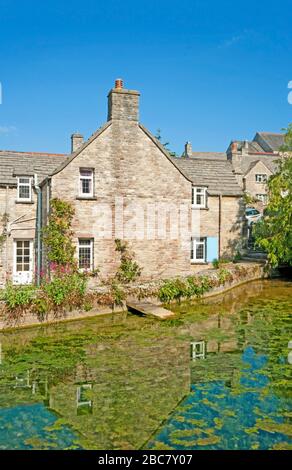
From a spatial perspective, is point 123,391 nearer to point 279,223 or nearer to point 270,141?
point 279,223

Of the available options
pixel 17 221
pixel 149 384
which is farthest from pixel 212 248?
Result: pixel 149 384

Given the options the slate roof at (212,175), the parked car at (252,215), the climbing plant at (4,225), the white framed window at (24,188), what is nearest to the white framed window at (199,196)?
the slate roof at (212,175)

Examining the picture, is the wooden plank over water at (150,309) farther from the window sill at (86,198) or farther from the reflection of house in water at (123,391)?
the window sill at (86,198)

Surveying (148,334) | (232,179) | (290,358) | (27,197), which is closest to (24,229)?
(27,197)

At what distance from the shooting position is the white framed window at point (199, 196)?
2989 cm

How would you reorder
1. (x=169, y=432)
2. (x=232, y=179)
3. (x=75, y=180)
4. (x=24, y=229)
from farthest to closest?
(x=232, y=179) < (x=24, y=229) < (x=75, y=180) < (x=169, y=432)

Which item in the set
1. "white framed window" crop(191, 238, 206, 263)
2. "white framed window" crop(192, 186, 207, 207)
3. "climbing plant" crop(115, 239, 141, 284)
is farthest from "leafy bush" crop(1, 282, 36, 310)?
"white framed window" crop(192, 186, 207, 207)

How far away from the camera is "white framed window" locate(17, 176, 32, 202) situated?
2561 centimetres

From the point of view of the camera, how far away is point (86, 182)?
22.5 m

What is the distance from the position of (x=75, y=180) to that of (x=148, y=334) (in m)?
10.3

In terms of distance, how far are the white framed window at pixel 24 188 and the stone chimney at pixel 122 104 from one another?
6.84m

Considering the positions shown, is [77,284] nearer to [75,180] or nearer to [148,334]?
[148,334]

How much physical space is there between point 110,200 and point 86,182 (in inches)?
63.5

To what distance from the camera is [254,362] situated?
11.8m
